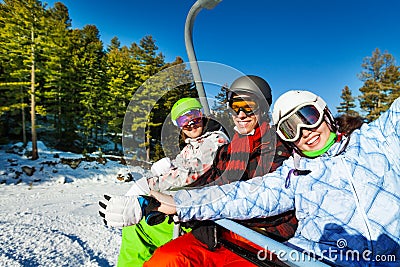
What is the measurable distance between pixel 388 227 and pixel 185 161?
1.13m

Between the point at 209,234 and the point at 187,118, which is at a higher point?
the point at 187,118

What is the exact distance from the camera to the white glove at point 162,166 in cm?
183

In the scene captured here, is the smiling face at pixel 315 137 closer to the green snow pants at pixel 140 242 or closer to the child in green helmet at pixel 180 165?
the child in green helmet at pixel 180 165

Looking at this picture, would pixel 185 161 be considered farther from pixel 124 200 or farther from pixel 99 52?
pixel 99 52

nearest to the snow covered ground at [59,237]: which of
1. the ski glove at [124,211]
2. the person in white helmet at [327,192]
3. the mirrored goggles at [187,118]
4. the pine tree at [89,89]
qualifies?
the ski glove at [124,211]

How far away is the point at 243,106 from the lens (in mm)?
1898

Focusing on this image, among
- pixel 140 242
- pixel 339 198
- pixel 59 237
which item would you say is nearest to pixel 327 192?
pixel 339 198

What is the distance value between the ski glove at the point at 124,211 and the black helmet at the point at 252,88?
0.88m

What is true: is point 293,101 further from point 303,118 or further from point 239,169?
point 239,169

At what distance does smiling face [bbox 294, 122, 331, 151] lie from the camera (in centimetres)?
133

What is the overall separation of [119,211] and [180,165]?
723 millimetres

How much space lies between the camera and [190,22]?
8.16 ft

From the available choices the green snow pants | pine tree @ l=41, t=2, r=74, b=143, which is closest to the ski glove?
the green snow pants

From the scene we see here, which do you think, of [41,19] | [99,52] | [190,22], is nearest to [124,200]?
[190,22]
